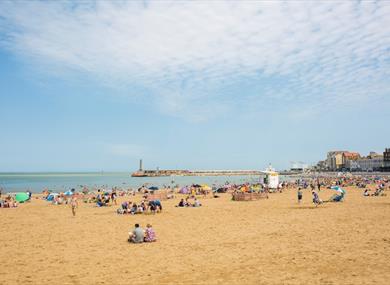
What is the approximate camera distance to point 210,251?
10.6 m

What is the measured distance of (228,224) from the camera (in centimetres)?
1580

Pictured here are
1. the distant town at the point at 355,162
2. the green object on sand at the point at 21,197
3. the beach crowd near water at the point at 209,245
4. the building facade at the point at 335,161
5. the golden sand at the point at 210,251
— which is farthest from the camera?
the building facade at the point at 335,161

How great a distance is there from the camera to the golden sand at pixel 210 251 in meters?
8.04

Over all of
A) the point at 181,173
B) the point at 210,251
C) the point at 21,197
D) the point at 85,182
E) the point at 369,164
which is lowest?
the point at 210,251

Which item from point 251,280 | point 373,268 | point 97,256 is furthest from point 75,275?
point 373,268

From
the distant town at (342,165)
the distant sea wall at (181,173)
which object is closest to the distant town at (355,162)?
the distant town at (342,165)

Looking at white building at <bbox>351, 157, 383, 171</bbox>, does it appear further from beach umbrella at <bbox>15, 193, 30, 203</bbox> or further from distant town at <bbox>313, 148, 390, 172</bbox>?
beach umbrella at <bbox>15, 193, 30, 203</bbox>

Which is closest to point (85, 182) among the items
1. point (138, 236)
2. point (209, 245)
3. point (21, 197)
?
point (21, 197)

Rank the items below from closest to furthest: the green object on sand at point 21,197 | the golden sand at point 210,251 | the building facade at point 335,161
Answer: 1. the golden sand at point 210,251
2. the green object on sand at point 21,197
3. the building facade at point 335,161

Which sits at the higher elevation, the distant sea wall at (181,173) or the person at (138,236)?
the distant sea wall at (181,173)

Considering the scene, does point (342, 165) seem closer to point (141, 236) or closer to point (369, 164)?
point (369, 164)

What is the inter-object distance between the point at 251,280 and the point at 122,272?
3.29m

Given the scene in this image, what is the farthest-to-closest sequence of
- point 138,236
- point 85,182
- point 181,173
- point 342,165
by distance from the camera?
point 181,173 < point 342,165 < point 85,182 < point 138,236

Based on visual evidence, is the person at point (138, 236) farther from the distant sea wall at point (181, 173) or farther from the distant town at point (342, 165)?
the distant sea wall at point (181, 173)
